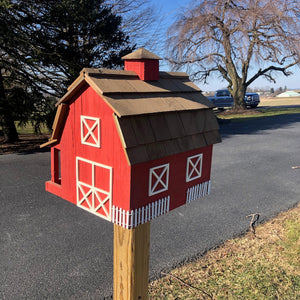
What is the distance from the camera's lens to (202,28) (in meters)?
19.9

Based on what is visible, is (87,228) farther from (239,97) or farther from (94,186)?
(239,97)

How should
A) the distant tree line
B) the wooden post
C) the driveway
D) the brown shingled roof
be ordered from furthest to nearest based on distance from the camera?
the distant tree line, the driveway, the wooden post, the brown shingled roof

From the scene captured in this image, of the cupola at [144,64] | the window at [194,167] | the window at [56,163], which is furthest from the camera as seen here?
the window at [56,163]

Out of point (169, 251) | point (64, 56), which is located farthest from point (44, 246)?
point (64, 56)

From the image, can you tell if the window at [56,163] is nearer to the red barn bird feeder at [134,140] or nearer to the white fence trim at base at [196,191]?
the red barn bird feeder at [134,140]

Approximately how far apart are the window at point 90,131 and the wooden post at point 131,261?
62 cm

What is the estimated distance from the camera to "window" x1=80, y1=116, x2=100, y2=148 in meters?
1.99

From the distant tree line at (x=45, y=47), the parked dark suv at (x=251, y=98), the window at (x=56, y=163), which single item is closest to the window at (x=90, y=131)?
the window at (x=56, y=163)

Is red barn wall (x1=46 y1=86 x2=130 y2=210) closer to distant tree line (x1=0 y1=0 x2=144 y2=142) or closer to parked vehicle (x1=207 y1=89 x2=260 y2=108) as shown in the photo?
distant tree line (x1=0 y1=0 x2=144 y2=142)

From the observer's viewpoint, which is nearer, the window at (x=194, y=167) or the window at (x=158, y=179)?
the window at (x=158, y=179)

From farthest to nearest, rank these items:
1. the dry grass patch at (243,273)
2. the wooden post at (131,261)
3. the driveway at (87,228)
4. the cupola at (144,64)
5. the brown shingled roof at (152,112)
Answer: the driveway at (87,228), the dry grass patch at (243,273), the wooden post at (131,261), the cupola at (144,64), the brown shingled roof at (152,112)

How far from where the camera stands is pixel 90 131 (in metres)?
2.04

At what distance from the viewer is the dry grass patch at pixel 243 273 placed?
3.66m

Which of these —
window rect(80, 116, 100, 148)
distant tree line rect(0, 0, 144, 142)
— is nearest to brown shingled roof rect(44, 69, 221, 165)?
window rect(80, 116, 100, 148)
